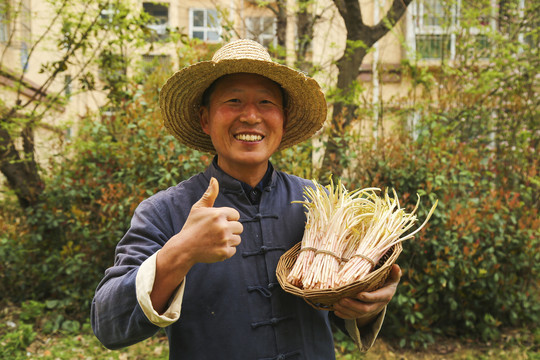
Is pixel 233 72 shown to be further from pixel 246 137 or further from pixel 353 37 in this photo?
pixel 353 37

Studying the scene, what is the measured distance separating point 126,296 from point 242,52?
3.28ft

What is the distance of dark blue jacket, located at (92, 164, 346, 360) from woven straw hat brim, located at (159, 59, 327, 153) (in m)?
0.37

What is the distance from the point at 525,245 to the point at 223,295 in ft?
13.3

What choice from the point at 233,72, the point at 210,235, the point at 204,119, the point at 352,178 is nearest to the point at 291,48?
the point at 352,178

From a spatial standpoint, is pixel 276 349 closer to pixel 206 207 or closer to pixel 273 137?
pixel 206 207

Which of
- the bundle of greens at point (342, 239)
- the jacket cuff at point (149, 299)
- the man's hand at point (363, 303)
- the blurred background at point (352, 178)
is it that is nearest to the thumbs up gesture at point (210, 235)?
the jacket cuff at point (149, 299)

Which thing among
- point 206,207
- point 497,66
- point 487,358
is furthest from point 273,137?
point 497,66

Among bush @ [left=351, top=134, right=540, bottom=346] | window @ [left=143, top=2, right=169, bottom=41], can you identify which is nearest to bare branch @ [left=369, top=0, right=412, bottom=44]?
bush @ [left=351, top=134, right=540, bottom=346]

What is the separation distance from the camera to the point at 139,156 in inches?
180

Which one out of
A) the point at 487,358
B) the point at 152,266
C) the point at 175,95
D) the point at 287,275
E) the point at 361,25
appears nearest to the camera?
the point at 152,266

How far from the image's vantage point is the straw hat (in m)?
1.68

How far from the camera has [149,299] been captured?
4.02 feet

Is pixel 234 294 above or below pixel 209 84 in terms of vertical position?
below

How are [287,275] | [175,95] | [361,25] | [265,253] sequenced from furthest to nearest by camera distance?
A: [361,25] < [175,95] < [265,253] < [287,275]
